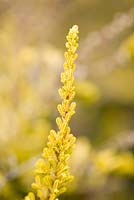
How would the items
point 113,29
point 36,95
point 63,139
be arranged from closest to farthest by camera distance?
point 63,139
point 113,29
point 36,95

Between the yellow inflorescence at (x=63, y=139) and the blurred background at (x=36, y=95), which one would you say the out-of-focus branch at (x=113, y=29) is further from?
the yellow inflorescence at (x=63, y=139)

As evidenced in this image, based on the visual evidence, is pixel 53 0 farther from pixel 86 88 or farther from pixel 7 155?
pixel 7 155

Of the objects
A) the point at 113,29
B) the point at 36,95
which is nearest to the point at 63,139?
the point at 113,29

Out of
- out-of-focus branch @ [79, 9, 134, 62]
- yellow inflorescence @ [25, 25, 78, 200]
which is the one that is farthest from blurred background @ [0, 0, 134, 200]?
yellow inflorescence @ [25, 25, 78, 200]

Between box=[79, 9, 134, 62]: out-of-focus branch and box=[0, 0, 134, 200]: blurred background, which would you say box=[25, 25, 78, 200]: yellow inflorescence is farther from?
box=[79, 9, 134, 62]: out-of-focus branch

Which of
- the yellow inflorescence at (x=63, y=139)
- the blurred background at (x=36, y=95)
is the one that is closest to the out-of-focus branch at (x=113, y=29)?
the blurred background at (x=36, y=95)

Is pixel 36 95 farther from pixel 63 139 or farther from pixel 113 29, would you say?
pixel 63 139

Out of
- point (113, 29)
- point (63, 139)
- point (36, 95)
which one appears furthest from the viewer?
point (36, 95)

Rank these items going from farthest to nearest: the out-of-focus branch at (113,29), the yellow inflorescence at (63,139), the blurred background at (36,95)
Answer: the blurred background at (36,95) < the out-of-focus branch at (113,29) < the yellow inflorescence at (63,139)

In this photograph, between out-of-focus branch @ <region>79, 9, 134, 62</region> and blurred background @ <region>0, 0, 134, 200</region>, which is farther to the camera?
blurred background @ <region>0, 0, 134, 200</region>
